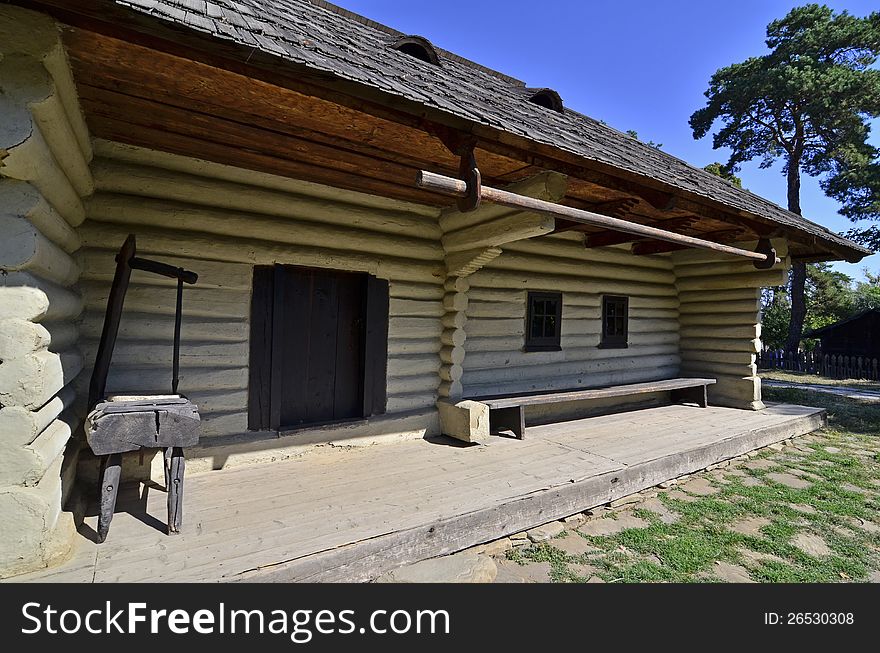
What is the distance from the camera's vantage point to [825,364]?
56.6ft

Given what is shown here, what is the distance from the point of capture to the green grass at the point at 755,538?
325cm

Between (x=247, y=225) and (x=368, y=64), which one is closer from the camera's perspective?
(x=368, y=64)

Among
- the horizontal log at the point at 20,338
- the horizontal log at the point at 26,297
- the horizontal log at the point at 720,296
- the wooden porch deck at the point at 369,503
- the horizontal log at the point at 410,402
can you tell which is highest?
the horizontal log at the point at 720,296

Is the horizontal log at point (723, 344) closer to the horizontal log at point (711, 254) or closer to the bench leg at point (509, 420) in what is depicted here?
the horizontal log at point (711, 254)

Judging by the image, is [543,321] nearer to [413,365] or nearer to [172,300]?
[413,365]

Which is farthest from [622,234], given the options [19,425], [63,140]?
[19,425]

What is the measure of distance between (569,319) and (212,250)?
535 centimetres

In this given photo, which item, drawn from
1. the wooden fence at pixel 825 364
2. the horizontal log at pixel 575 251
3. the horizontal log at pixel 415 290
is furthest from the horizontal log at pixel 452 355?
the wooden fence at pixel 825 364

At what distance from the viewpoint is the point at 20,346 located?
239 centimetres

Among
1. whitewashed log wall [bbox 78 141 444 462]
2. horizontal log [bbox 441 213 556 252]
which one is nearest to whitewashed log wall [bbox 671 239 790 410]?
horizontal log [bbox 441 213 556 252]

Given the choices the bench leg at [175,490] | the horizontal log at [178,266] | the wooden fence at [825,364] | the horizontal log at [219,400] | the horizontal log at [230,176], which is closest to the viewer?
the bench leg at [175,490]

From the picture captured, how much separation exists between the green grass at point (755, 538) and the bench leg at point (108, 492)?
286 centimetres
